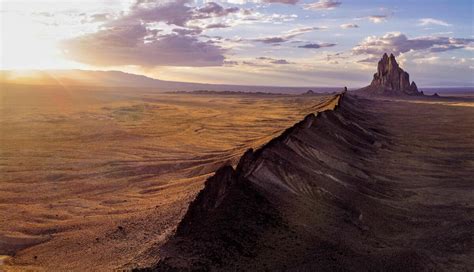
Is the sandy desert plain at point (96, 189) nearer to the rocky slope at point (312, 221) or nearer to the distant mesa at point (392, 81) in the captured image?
the rocky slope at point (312, 221)

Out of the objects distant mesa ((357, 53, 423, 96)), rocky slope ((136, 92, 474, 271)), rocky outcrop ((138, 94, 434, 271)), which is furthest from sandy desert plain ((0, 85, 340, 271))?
distant mesa ((357, 53, 423, 96))

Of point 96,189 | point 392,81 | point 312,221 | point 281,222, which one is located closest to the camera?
point 281,222

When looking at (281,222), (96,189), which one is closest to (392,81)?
(96,189)

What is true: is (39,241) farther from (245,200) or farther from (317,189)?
(317,189)

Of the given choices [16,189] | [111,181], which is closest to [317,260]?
[111,181]

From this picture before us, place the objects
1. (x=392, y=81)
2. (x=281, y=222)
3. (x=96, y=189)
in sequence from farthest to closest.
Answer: (x=392, y=81), (x=96, y=189), (x=281, y=222)

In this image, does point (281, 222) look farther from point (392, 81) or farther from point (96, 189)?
point (392, 81)

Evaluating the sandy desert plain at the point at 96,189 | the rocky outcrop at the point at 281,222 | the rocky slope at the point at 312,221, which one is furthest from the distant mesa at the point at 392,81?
the rocky outcrop at the point at 281,222
